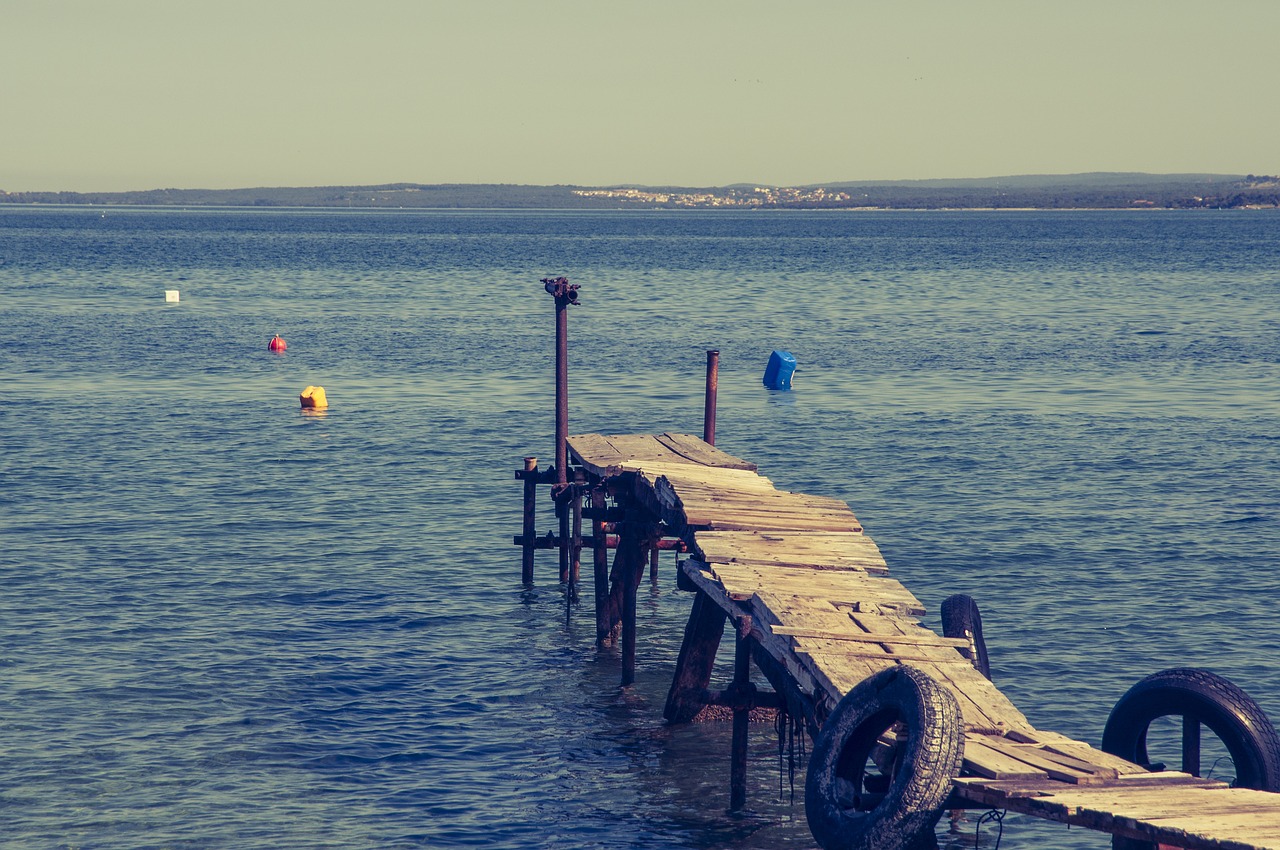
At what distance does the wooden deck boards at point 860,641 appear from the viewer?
28.7 ft

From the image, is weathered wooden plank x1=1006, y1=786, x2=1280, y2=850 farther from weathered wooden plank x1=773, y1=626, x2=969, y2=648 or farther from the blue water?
the blue water

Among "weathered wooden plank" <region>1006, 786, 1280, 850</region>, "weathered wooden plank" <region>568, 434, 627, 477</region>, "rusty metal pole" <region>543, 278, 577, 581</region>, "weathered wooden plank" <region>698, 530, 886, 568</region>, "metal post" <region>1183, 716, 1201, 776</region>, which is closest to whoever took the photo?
"weathered wooden plank" <region>1006, 786, 1280, 850</region>

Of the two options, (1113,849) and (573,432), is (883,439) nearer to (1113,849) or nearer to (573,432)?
(573,432)

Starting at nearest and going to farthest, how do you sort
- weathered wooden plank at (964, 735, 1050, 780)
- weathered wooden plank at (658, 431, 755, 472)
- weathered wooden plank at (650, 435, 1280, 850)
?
weathered wooden plank at (650, 435, 1280, 850)
weathered wooden plank at (964, 735, 1050, 780)
weathered wooden plank at (658, 431, 755, 472)

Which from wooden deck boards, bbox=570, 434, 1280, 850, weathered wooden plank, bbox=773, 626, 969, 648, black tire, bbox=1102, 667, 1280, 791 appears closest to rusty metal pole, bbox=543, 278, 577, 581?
wooden deck boards, bbox=570, 434, 1280, 850

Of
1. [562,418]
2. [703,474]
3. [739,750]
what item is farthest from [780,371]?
[739,750]

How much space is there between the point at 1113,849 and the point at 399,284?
9009cm

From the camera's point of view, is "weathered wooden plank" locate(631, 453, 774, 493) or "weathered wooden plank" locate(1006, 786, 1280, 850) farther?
"weathered wooden plank" locate(631, 453, 774, 493)

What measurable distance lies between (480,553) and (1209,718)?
14429 millimetres

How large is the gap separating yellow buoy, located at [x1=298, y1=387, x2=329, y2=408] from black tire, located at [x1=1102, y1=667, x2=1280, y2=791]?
30.6 meters

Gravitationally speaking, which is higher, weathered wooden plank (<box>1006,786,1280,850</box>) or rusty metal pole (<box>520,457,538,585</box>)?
weathered wooden plank (<box>1006,786,1280,850</box>)

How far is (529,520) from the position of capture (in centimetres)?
2206

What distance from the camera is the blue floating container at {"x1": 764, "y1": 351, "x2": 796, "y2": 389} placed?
44156 millimetres

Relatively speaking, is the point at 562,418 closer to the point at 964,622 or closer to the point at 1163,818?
the point at 964,622
